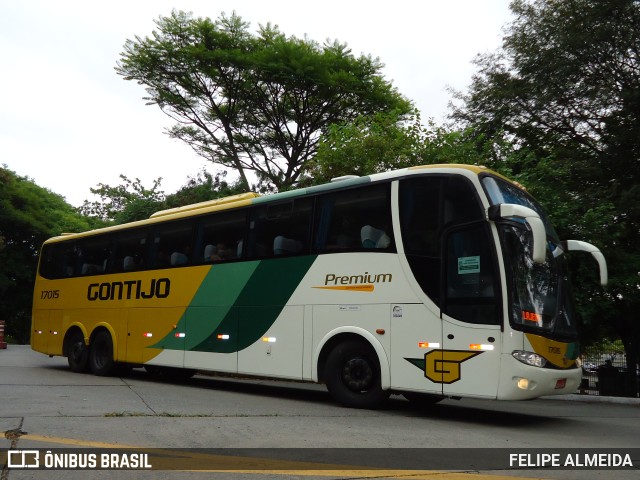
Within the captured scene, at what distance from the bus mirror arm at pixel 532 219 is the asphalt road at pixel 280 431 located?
219 cm

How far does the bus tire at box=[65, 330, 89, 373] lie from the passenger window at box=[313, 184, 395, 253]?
25.8 feet

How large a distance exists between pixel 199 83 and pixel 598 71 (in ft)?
51.9

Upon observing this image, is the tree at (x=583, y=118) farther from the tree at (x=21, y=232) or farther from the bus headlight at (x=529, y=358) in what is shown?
the tree at (x=21, y=232)

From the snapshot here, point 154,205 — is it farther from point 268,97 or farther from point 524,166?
point 524,166

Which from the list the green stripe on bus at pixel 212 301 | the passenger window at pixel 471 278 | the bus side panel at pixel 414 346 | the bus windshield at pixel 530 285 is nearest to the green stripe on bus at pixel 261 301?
Result: the green stripe on bus at pixel 212 301

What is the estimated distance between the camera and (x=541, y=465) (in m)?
6.20

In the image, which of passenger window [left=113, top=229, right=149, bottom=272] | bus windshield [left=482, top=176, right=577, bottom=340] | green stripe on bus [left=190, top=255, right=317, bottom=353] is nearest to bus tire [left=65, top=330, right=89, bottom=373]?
passenger window [left=113, top=229, right=149, bottom=272]

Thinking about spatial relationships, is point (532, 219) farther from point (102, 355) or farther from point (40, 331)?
point (40, 331)

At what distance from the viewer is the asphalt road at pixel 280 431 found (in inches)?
223

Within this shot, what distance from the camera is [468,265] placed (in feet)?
29.0

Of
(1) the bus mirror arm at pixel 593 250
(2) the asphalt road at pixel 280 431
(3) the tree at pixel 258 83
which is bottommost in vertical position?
(2) the asphalt road at pixel 280 431

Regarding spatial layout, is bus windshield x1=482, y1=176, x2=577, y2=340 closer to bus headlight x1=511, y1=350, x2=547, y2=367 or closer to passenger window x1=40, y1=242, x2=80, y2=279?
bus headlight x1=511, y1=350, x2=547, y2=367

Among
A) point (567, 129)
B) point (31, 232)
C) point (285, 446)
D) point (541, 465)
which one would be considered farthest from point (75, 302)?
point (31, 232)

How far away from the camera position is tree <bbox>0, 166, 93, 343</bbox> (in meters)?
41.8
